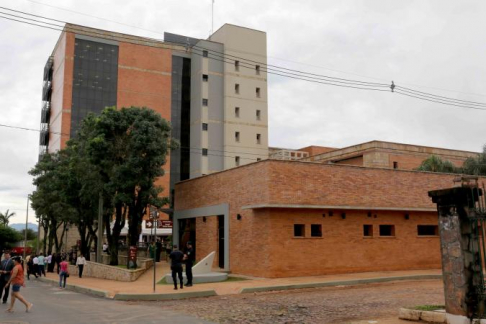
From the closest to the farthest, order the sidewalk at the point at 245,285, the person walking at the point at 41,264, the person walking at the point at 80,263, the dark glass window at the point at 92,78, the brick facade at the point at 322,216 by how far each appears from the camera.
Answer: the sidewalk at the point at 245,285
the brick facade at the point at 322,216
the person walking at the point at 80,263
the person walking at the point at 41,264
the dark glass window at the point at 92,78

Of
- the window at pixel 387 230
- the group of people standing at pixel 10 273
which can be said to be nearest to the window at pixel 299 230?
the window at pixel 387 230

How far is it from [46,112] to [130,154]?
4873 cm

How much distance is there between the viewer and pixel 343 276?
22.7m

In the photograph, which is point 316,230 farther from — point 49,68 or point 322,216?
point 49,68

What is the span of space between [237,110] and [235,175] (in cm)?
4172

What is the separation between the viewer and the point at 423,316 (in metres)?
10.6

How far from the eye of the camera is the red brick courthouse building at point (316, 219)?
22641 mm

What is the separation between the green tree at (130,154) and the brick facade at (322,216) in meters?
3.99

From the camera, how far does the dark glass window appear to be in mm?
62688

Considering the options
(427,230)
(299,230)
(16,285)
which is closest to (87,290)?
(16,285)

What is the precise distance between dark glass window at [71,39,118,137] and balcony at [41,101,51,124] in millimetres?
10241

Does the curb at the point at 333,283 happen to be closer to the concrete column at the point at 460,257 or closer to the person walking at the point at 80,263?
the concrete column at the point at 460,257

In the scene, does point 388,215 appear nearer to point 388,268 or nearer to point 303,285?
point 388,268

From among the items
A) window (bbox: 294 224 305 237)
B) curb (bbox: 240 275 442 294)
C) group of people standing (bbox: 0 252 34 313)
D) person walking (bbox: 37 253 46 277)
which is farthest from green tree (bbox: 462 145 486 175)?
group of people standing (bbox: 0 252 34 313)
